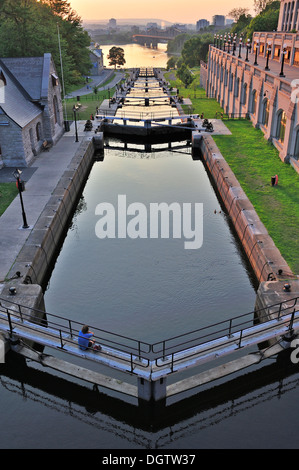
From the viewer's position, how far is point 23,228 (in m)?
24.1

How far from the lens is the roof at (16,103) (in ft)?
110

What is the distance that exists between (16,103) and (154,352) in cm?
2935

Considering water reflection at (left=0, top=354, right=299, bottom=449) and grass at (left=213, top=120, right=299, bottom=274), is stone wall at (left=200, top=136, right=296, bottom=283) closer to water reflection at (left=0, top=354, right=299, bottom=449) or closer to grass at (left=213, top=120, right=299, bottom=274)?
grass at (left=213, top=120, right=299, bottom=274)

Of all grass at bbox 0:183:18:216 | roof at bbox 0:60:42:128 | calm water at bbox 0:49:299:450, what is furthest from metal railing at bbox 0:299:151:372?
roof at bbox 0:60:42:128

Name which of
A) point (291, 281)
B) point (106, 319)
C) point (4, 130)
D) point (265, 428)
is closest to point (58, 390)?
point (106, 319)

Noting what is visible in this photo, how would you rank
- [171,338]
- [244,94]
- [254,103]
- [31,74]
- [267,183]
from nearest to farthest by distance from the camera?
[171,338] → [267,183] → [31,74] → [254,103] → [244,94]

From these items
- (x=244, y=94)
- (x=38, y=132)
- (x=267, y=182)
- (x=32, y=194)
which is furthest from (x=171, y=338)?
(x=244, y=94)

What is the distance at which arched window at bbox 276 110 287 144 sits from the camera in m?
37.7

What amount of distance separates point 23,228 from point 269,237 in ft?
47.0

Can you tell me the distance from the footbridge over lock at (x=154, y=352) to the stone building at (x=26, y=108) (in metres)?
19.8

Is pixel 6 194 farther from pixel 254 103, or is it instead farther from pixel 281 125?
pixel 254 103

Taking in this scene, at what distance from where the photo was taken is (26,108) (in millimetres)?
36844

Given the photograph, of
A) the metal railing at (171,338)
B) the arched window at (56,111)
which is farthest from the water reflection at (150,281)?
the arched window at (56,111)
